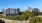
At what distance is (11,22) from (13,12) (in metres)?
17.4

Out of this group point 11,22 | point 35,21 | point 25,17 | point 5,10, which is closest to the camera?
point 35,21

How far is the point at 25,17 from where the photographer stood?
17.9 metres

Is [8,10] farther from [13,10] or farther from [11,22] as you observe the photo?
[11,22]

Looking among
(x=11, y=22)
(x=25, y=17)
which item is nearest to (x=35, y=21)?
(x=11, y=22)

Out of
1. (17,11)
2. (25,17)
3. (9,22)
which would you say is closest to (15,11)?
(17,11)

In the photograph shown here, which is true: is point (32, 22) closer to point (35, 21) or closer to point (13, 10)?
point (35, 21)

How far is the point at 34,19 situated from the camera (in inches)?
401

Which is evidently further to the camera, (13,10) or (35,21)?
(13,10)

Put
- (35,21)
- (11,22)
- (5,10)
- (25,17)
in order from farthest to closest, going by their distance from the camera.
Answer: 1. (5,10)
2. (25,17)
3. (11,22)
4. (35,21)

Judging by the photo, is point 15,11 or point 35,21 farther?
point 15,11

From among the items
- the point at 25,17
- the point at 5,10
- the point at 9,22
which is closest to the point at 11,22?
the point at 9,22

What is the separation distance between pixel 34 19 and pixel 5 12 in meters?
21.4

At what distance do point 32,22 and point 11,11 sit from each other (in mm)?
21551

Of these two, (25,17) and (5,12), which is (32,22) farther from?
(5,12)
